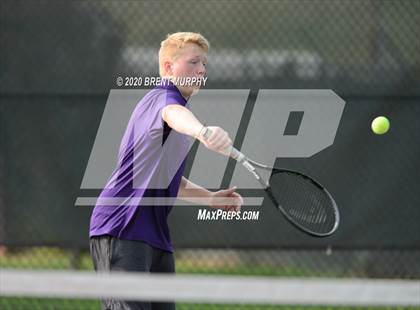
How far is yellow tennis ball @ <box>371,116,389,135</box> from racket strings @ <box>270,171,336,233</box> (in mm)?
1068

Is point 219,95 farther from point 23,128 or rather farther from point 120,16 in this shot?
→ point 23,128

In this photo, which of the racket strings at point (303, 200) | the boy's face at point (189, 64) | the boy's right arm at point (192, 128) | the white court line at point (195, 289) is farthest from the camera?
the racket strings at point (303, 200)

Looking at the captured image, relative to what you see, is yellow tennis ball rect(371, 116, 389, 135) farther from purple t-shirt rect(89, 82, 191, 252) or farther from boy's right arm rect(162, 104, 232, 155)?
boy's right arm rect(162, 104, 232, 155)

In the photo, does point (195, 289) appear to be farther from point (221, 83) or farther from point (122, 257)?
point (221, 83)

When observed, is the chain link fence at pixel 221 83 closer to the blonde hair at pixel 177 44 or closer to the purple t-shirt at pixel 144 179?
the blonde hair at pixel 177 44

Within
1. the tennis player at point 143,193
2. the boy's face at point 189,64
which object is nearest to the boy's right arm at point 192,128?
the tennis player at point 143,193

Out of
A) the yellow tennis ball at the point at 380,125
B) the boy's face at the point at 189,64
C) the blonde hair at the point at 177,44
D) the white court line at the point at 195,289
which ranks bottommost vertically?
the white court line at the point at 195,289

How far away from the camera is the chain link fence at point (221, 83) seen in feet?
16.9

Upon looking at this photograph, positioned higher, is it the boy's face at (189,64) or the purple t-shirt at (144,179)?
the boy's face at (189,64)

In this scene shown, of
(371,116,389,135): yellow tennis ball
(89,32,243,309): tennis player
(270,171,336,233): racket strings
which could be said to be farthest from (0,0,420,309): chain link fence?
(89,32,243,309): tennis player

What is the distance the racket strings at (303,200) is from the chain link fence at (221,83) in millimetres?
1039

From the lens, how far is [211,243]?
17.1ft

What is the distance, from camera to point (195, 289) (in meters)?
2.60

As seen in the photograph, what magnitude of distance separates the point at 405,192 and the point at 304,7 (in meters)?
1.24
